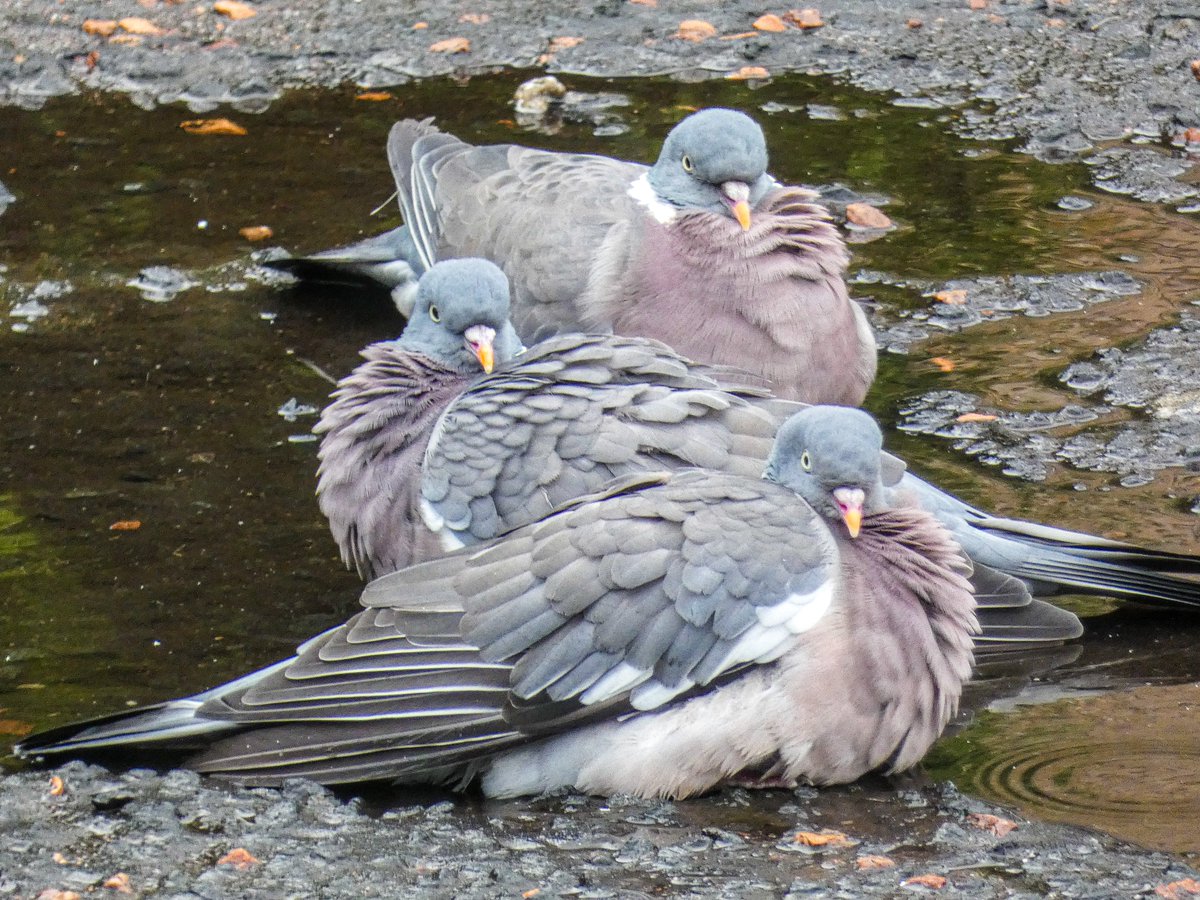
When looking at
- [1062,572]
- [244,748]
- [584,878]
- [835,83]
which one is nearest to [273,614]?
[244,748]

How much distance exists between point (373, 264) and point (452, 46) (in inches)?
89.0

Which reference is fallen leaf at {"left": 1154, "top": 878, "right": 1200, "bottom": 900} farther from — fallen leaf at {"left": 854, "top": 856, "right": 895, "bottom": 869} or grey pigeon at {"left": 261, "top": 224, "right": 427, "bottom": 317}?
grey pigeon at {"left": 261, "top": 224, "right": 427, "bottom": 317}

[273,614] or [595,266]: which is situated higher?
[595,266]

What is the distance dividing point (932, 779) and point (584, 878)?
964 mm

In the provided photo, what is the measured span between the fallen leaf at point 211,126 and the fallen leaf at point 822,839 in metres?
5.10

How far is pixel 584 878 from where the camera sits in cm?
348

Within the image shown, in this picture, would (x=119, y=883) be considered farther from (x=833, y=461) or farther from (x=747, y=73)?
(x=747, y=73)

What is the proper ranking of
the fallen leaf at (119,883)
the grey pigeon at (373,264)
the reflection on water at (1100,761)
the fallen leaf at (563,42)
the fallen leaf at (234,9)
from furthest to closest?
1. the fallen leaf at (234,9)
2. the fallen leaf at (563,42)
3. the grey pigeon at (373,264)
4. the reflection on water at (1100,761)
5. the fallen leaf at (119,883)

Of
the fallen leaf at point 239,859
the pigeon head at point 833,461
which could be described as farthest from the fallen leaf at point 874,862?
the fallen leaf at point 239,859

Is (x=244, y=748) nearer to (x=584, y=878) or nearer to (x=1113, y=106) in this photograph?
(x=584, y=878)

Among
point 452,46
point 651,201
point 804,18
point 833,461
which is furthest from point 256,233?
point 833,461

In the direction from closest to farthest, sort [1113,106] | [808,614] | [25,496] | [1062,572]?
[808,614] → [1062,572] → [25,496] → [1113,106]

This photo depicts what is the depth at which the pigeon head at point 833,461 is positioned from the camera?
400 cm

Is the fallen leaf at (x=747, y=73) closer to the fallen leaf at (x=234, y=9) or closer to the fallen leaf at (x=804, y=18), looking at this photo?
the fallen leaf at (x=804, y=18)
